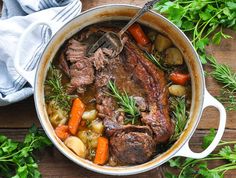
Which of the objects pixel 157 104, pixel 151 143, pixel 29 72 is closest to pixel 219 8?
pixel 157 104

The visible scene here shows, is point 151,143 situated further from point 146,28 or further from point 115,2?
point 115,2

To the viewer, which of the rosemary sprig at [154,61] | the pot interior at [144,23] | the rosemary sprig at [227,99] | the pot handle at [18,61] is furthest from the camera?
the rosemary sprig at [227,99]

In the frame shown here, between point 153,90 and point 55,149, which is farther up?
point 153,90

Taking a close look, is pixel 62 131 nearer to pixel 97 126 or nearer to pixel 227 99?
pixel 97 126

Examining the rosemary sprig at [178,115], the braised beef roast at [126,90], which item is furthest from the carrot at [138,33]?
the rosemary sprig at [178,115]

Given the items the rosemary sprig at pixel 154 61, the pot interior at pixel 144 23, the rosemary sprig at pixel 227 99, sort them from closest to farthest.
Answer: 1. the pot interior at pixel 144 23
2. the rosemary sprig at pixel 154 61
3. the rosemary sprig at pixel 227 99

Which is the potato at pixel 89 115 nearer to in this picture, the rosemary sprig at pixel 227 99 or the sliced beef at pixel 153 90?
the sliced beef at pixel 153 90

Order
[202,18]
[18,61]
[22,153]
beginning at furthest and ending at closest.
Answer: [202,18] < [22,153] < [18,61]

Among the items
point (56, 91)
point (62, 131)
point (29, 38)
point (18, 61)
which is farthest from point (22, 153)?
point (29, 38)
